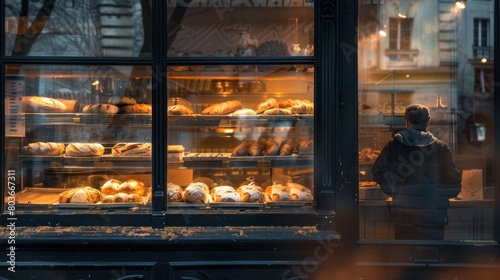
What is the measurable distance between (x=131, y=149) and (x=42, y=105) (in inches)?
38.2

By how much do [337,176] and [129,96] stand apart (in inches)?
84.2

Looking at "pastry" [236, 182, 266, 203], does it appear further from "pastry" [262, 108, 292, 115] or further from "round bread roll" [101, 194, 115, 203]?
"round bread roll" [101, 194, 115, 203]

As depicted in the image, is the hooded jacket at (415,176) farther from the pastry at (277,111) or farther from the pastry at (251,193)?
the pastry at (251,193)

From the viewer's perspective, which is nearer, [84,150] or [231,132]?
[84,150]

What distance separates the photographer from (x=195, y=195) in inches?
188

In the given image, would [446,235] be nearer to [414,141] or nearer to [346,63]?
[414,141]

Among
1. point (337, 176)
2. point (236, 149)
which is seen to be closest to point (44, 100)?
point (236, 149)

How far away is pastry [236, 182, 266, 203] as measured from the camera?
15.7ft

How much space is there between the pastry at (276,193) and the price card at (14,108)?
7.72 feet

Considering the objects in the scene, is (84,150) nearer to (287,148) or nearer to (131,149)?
(131,149)

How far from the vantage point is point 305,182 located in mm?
4859

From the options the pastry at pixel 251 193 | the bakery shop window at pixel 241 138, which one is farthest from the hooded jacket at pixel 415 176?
the pastry at pixel 251 193

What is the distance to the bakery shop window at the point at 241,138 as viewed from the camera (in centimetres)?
478

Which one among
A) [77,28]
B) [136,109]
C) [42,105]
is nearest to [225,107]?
[136,109]
